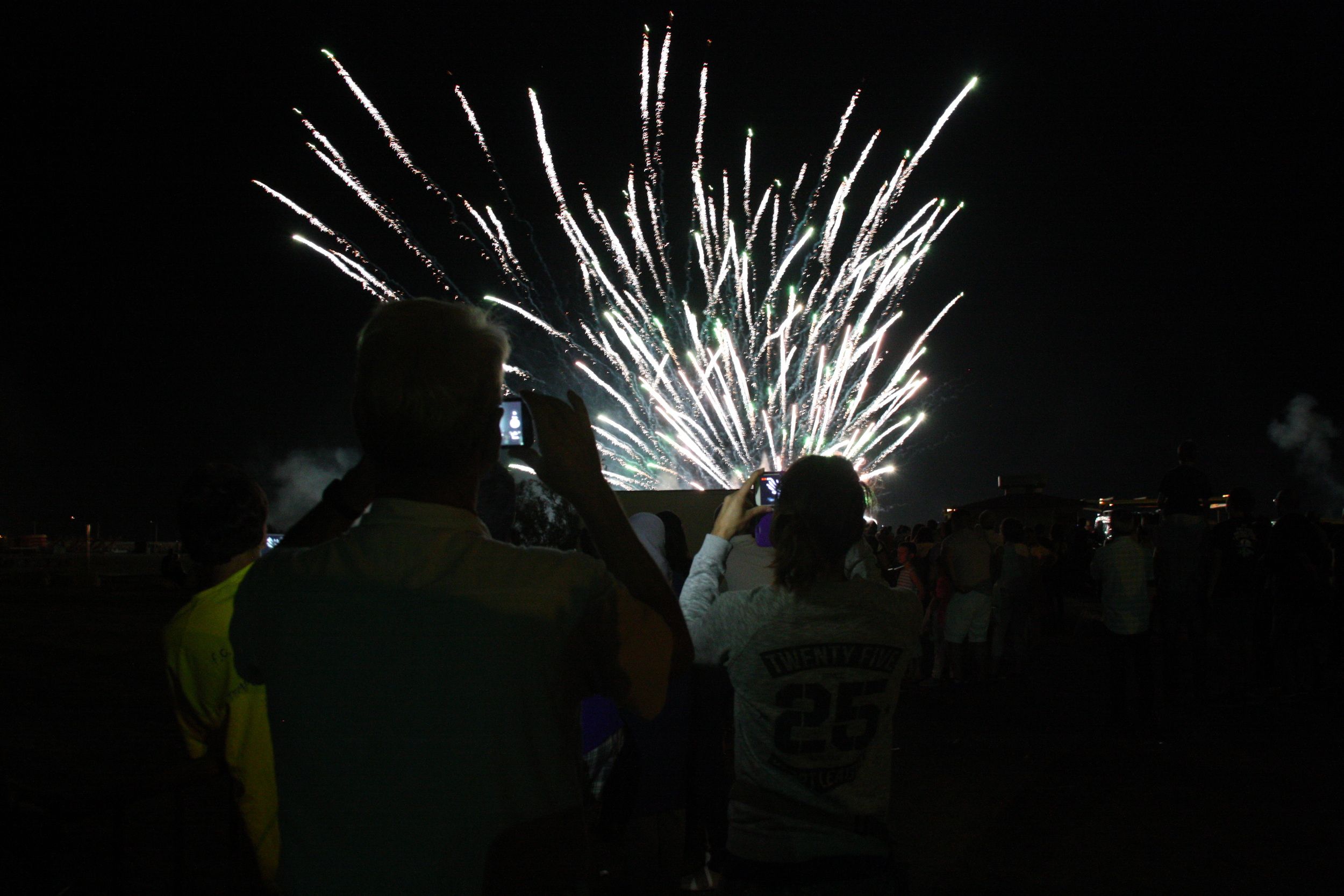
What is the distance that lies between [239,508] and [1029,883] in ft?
12.5

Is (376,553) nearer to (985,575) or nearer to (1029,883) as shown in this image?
(1029,883)

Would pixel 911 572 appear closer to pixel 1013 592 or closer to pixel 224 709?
pixel 1013 592

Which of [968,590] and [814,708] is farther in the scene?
[968,590]

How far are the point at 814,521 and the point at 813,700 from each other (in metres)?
0.44

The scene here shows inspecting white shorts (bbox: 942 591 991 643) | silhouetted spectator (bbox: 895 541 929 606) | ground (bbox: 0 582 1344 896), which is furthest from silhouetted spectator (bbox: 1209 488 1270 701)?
silhouetted spectator (bbox: 895 541 929 606)

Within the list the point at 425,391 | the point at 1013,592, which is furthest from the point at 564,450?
the point at 1013,592

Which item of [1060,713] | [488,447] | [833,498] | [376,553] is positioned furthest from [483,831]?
[1060,713]

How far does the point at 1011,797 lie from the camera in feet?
18.6

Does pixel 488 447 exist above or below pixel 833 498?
above

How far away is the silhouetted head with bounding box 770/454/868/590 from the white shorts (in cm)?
737

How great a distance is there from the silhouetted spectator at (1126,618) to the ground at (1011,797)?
35 cm

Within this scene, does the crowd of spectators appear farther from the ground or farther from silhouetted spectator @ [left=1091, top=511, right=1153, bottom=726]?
silhouetted spectator @ [left=1091, top=511, right=1153, bottom=726]

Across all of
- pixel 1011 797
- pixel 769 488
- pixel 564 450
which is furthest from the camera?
pixel 1011 797

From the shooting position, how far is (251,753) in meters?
2.29
